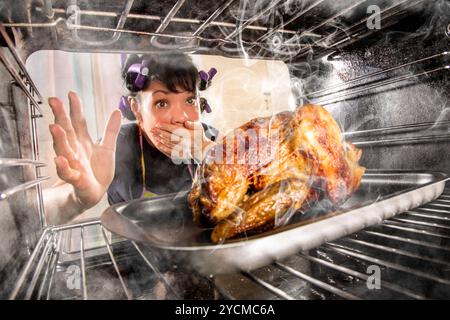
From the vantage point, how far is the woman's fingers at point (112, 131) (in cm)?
154

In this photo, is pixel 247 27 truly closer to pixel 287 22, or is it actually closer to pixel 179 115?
pixel 287 22

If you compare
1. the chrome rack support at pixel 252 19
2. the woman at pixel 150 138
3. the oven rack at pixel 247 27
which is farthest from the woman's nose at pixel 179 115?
the chrome rack support at pixel 252 19

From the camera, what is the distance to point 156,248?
1.87ft

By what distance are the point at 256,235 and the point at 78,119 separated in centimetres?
107

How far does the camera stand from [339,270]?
63 centimetres

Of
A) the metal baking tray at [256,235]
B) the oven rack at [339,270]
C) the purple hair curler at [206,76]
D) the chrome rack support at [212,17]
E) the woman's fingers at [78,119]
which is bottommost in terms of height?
the oven rack at [339,270]

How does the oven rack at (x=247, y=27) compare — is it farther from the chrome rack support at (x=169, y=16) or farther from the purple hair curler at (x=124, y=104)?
the purple hair curler at (x=124, y=104)

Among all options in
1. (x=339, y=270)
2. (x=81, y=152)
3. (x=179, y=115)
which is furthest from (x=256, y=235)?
(x=179, y=115)

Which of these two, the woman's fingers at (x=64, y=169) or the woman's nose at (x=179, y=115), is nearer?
the woman's fingers at (x=64, y=169)

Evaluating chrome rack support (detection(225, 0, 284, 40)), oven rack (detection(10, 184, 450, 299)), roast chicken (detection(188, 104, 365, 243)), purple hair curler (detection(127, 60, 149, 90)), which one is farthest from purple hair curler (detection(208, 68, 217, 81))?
oven rack (detection(10, 184, 450, 299))

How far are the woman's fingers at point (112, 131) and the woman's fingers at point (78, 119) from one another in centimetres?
12

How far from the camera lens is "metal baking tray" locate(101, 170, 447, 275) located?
571 millimetres
